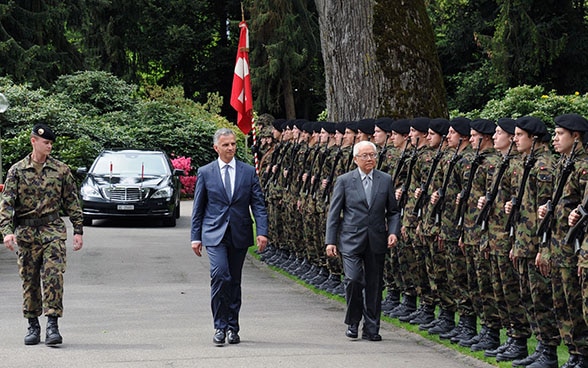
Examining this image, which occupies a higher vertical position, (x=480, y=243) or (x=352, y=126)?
(x=352, y=126)

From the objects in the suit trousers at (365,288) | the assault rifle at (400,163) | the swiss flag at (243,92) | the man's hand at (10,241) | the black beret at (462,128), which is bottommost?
the suit trousers at (365,288)

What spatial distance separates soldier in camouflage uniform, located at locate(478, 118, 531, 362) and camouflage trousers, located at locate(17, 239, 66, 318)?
3996mm

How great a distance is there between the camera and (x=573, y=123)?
8.89m

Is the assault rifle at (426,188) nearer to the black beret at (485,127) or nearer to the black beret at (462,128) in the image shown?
the black beret at (462,128)

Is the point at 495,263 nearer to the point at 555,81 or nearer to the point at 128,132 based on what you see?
the point at 128,132

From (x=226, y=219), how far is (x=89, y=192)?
1529 cm

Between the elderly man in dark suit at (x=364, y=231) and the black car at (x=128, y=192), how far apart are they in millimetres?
14758

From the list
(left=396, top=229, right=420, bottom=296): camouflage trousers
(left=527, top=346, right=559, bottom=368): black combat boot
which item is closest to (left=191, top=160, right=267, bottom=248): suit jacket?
(left=396, top=229, right=420, bottom=296): camouflage trousers

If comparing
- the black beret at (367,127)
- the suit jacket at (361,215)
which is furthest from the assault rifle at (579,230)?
the black beret at (367,127)

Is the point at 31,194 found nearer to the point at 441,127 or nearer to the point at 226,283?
the point at 226,283

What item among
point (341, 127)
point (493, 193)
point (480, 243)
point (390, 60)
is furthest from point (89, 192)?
Answer: point (493, 193)

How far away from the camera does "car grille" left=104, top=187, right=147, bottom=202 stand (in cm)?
2572

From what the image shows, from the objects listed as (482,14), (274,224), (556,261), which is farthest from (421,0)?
(482,14)

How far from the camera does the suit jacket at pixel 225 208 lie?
1120 centimetres
